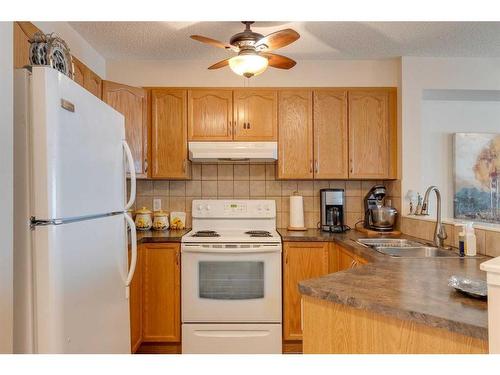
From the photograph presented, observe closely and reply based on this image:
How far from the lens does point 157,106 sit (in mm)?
2697

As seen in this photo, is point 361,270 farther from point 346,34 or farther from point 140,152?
point 140,152

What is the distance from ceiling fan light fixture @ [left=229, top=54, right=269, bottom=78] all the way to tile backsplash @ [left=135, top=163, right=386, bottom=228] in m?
1.20

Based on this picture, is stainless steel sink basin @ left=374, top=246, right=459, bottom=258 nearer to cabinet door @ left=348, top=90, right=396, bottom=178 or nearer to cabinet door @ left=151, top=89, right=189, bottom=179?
cabinet door @ left=348, top=90, right=396, bottom=178

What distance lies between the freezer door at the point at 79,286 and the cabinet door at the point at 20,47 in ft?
2.63

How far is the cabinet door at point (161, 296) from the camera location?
7.79 ft

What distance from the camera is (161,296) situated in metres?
2.38

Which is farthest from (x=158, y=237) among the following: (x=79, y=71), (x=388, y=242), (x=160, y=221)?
(x=388, y=242)

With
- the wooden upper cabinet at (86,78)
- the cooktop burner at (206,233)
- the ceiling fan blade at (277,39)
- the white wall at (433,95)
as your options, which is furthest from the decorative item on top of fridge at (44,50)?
the white wall at (433,95)

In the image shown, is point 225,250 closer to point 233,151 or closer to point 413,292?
point 233,151

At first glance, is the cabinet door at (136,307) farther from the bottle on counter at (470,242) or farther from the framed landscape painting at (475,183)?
the framed landscape painting at (475,183)

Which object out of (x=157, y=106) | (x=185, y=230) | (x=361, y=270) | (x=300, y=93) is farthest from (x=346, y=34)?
(x=185, y=230)

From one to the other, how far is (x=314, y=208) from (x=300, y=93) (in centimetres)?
106

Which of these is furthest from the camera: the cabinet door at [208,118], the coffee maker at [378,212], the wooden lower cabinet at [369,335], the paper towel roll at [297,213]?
the paper towel roll at [297,213]
